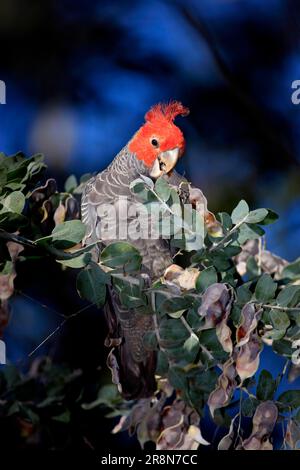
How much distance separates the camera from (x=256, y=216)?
0.50 metres

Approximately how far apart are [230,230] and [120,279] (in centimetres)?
11

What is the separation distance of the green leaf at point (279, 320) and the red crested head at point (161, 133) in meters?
0.26

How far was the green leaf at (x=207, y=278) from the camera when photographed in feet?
1.68

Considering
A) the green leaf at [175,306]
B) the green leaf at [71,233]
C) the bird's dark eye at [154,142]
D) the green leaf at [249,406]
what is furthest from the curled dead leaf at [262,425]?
the bird's dark eye at [154,142]

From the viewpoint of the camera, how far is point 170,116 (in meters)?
0.69

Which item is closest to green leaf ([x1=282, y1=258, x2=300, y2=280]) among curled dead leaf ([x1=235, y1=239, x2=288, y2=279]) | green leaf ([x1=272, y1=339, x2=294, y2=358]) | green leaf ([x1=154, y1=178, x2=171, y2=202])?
curled dead leaf ([x1=235, y1=239, x2=288, y2=279])

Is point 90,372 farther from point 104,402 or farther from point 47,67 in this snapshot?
point 47,67

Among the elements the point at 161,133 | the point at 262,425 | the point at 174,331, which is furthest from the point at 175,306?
the point at 161,133

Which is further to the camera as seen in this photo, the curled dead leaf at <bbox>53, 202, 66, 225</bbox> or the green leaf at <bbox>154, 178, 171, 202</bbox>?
the curled dead leaf at <bbox>53, 202, 66, 225</bbox>

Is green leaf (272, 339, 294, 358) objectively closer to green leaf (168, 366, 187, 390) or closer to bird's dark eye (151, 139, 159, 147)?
green leaf (168, 366, 187, 390)

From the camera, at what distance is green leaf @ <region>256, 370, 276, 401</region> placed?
539mm

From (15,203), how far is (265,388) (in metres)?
0.30

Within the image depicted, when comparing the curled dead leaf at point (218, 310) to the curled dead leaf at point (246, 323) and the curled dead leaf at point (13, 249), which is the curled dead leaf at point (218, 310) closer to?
the curled dead leaf at point (246, 323)

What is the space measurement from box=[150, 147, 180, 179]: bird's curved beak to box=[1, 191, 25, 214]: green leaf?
0.23 m
